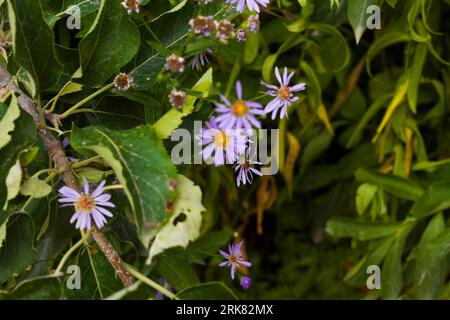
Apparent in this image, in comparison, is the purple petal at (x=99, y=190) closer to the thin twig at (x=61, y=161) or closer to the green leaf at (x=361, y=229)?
the thin twig at (x=61, y=161)

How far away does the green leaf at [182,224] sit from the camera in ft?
2.34

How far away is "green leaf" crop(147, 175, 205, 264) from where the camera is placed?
71cm

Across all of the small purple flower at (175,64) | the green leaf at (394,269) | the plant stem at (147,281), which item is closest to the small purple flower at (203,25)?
the small purple flower at (175,64)

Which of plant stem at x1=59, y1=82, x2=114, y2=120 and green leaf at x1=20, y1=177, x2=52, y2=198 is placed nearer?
green leaf at x1=20, y1=177, x2=52, y2=198

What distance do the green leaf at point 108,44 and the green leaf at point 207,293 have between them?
257 mm

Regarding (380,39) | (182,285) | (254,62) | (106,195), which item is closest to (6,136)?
(106,195)

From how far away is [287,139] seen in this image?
4.66ft

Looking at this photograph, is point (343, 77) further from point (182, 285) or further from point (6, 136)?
point (6, 136)

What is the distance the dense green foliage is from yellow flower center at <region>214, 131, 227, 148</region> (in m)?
0.05

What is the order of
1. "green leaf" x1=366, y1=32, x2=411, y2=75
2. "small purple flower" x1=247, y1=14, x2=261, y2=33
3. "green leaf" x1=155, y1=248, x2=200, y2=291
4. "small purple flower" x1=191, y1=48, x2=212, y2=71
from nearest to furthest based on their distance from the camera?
"small purple flower" x1=247, y1=14, x2=261, y2=33 → "small purple flower" x1=191, y1=48, x2=212, y2=71 → "green leaf" x1=155, y1=248, x2=200, y2=291 → "green leaf" x1=366, y1=32, x2=411, y2=75

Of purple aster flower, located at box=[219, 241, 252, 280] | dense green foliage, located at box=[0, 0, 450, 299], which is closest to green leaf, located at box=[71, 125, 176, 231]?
dense green foliage, located at box=[0, 0, 450, 299]

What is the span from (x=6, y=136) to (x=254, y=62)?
60 cm

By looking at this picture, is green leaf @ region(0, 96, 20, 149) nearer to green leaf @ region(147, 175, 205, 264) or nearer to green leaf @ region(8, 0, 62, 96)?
green leaf @ region(8, 0, 62, 96)

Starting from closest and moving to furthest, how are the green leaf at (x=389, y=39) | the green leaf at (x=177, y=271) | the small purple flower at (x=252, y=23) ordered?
1. the small purple flower at (x=252, y=23)
2. the green leaf at (x=177, y=271)
3. the green leaf at (x=389, y=39)
